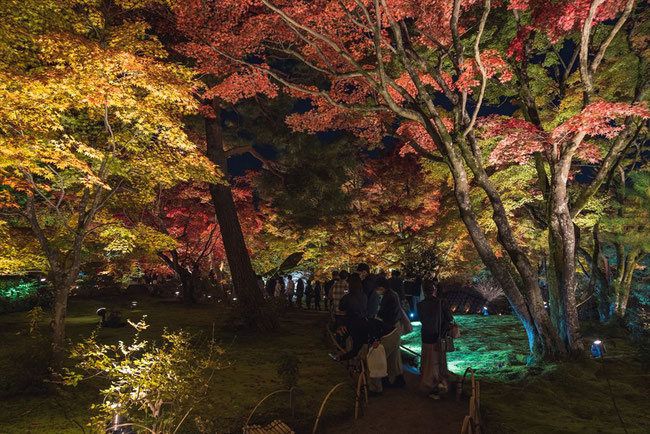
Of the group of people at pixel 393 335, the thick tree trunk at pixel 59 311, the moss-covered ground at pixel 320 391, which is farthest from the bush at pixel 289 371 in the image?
the thick tree trunk at pixel 59 311

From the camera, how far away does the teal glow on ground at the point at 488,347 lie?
865 centimetres

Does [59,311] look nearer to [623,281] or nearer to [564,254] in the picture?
[564,254]

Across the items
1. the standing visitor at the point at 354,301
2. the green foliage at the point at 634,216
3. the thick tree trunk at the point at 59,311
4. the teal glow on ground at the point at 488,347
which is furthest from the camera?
the green foliage at the point at 634,216

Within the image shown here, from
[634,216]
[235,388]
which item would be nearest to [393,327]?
[235,388]

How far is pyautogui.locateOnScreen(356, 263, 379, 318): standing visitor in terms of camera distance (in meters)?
7.06

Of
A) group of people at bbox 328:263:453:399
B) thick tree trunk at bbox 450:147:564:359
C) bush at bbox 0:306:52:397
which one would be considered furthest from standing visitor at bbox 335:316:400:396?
bush at bbox 0:306:52:397

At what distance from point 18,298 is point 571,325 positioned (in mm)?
19783

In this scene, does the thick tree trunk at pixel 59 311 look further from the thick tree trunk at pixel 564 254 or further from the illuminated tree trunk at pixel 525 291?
the thick tree trunk at pixel 564 254

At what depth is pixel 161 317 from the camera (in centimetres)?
1379

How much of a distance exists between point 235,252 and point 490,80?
29.9 feet

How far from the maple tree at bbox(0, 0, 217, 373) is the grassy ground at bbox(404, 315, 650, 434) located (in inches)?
271

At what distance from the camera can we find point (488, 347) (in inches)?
433

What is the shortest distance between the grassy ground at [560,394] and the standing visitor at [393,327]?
139 cm

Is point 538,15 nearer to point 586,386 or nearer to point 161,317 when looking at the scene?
point 586,386
